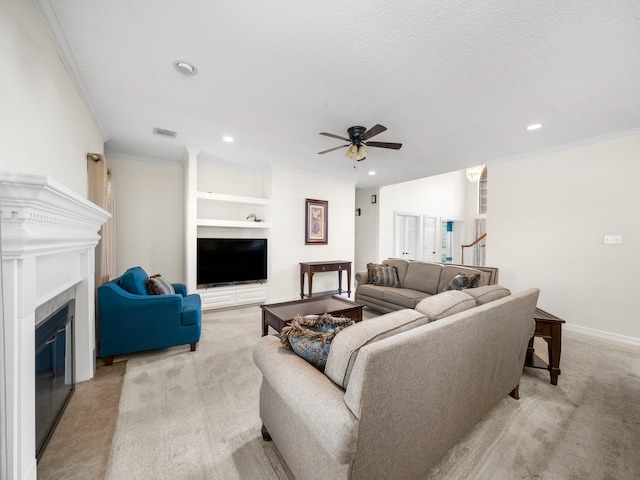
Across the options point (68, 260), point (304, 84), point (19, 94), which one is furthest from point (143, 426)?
point (304, 84)

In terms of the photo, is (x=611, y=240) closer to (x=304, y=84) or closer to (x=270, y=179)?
(x=304, y=84)

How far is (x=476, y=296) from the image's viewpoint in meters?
1.78

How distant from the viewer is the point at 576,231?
359 centimetres

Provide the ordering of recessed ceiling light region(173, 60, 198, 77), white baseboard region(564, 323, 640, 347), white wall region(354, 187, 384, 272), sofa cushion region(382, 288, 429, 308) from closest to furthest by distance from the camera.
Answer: recessed ceiling light region(173, 60, 198, 77)
white baseboard region(564, 323, 640, 347)
sofa cushion region(382, 288, 429, 308)
white wall region(354, 187, 384, 272)

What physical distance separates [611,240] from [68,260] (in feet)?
18.7

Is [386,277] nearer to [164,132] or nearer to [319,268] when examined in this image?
[319,268]

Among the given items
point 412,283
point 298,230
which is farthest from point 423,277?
point 298,230

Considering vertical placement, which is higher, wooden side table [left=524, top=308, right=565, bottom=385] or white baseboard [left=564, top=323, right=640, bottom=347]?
wooden side table [left=524, top=308, right=565, bottom=385]

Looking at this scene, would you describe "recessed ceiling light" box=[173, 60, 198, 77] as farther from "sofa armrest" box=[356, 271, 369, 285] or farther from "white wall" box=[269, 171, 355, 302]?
"sofa armrest" box=[356, 271, 369, 285]

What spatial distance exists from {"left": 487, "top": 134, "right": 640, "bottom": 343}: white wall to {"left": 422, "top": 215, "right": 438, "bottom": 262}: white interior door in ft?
11.1

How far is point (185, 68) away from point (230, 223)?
8.42 ft

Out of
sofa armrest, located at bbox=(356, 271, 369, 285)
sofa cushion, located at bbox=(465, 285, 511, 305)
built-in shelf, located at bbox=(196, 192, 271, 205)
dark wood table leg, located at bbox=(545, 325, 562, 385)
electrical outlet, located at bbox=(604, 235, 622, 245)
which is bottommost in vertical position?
dark wood table leg, located at bbox=(545, 325, 562, 385)

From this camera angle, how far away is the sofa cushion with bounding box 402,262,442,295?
13.4 ft

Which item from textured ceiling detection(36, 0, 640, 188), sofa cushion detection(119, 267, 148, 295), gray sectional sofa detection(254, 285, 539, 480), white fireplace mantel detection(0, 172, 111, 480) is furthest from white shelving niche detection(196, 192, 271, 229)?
gray sectional sofa detection(254, 285, 539, 480)
